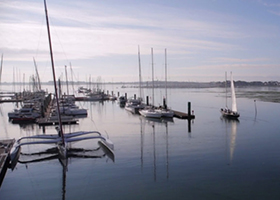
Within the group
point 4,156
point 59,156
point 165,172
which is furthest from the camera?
point 59,156

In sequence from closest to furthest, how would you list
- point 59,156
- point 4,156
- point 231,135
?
1. point 4,156
2. point 59,156
3. point 231,135

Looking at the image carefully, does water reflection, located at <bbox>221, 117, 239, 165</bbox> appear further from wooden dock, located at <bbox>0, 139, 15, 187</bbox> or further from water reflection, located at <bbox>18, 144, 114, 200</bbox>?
wooden dock, located at <bbox>0, 139, 15, 187</bbox>

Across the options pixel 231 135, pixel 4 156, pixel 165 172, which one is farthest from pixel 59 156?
pixel 231 135

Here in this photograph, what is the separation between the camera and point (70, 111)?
170ft

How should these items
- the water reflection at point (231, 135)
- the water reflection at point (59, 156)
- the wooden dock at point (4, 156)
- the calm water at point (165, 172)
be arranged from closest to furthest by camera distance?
the calm water at point (165, 172) < the wooden dock at point (4, 156) < the water reflection at point (59, 156) < the water reflection at point (231, 135)

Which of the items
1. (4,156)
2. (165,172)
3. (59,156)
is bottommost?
(165,172)

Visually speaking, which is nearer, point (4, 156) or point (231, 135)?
point (4, 156)

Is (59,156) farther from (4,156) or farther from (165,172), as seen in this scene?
(165,172)

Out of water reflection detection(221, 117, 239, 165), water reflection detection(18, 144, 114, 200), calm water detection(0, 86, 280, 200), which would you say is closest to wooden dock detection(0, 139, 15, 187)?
calm water detection(0, 86, 280, 200)

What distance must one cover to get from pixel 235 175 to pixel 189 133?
14.7 m

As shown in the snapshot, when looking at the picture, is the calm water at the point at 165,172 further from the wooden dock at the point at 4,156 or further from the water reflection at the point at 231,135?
the wooden dock at the point at 4,156

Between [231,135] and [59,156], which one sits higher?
[59,156]

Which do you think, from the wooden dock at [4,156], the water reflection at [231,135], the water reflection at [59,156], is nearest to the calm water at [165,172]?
the water reflection at [231,135]

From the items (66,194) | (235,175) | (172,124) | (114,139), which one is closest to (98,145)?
(114,139)
